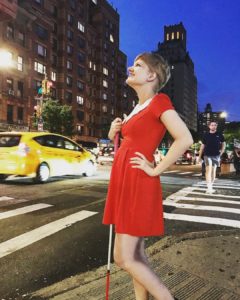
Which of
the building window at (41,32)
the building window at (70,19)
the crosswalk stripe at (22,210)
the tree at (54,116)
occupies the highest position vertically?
the building window at (70,19)

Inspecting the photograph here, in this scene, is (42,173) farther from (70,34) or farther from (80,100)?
(70,34)

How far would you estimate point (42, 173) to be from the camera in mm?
11477

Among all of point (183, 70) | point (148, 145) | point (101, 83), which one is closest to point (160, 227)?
point (148, 145)

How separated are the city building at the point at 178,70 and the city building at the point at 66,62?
278ft

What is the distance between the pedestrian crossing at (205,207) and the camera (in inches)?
253

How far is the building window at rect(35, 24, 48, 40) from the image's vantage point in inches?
2007

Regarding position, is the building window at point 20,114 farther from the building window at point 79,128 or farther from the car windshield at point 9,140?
the car windshield at point 9,140

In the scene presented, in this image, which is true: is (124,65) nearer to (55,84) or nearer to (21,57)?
(55,84)

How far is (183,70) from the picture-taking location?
165 metres

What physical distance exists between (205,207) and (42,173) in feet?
19.3

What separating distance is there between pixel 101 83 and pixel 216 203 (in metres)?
67.4

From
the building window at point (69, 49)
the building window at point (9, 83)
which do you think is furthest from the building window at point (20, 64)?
the building window at point (69, 49)

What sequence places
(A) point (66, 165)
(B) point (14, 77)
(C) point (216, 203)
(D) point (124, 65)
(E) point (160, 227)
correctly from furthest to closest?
(D) point (124, 65) < (B) point (14, 77) < (A) point (66, 165) < (C) point (216, 203) < (E) point (160, 227)

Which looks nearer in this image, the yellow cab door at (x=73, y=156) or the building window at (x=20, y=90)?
the yellow cab door at (x=73, y=156)
